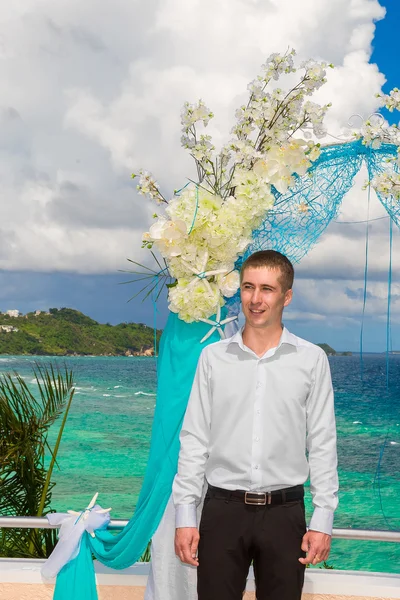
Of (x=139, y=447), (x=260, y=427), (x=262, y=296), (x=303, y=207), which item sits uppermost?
(x=303, y=207)

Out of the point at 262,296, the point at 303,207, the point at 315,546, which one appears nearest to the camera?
the point at 315,546

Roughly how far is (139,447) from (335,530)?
2783cm

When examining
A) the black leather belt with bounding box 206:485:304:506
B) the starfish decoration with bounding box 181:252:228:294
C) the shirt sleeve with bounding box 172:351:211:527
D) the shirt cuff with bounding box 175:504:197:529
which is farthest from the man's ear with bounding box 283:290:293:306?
the shirt cuff with bounding box 175:504:197:529

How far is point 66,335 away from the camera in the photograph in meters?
41.2

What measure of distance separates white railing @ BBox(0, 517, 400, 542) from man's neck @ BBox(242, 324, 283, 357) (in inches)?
26.2

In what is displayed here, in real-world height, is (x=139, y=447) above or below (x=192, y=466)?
below

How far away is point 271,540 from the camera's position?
1.77 meters

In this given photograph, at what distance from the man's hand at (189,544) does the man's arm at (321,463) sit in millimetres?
→ 281

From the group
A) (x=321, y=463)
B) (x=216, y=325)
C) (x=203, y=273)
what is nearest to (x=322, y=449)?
(x=321, y=463)

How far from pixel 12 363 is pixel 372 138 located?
38.0 metres

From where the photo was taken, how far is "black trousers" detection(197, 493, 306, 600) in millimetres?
1781

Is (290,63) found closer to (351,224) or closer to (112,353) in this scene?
(351,224)

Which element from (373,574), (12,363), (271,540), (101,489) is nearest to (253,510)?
(271,540)

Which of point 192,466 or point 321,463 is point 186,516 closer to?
point 192,466
